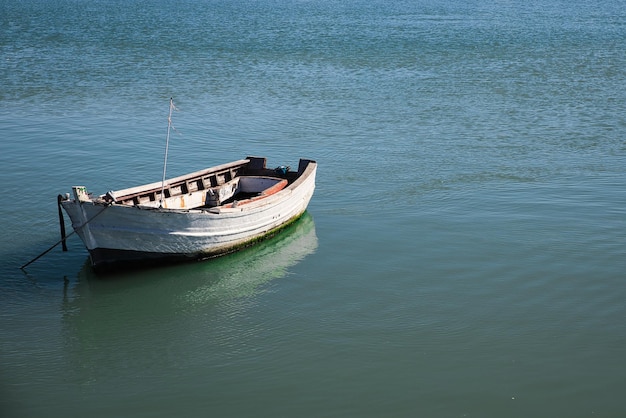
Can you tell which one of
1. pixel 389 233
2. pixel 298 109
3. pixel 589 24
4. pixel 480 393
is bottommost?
pixel 480 393

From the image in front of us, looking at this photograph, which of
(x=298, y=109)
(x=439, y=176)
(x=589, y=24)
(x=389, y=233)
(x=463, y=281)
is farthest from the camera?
(x=589, y=24)

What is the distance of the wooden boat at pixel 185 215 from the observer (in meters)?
13.8

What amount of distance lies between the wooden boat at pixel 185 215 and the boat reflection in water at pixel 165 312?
0.40 metres

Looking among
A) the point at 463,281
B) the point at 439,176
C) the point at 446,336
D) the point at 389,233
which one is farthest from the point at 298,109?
the point at 446,336

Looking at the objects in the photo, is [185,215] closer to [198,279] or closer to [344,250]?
[198,279]

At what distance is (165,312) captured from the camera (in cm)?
1335

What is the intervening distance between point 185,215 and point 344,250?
342 centimetres

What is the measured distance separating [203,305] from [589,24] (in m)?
43.6

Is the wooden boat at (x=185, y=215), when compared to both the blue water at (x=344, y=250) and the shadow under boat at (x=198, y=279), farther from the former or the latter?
the blue water at (x=344, y=250)

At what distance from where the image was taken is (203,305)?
13641 mm

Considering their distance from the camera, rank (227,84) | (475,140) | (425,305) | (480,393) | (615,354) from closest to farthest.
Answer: (480,393) < (615,354) < (425,305) < (475,140) < (227,84)

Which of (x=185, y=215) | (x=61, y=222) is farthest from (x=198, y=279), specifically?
(x=61, y=222)

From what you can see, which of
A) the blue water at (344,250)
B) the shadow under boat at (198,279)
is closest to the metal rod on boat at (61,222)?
the blue water at (344,250)

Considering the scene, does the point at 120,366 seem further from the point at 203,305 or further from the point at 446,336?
the point at 446,336
